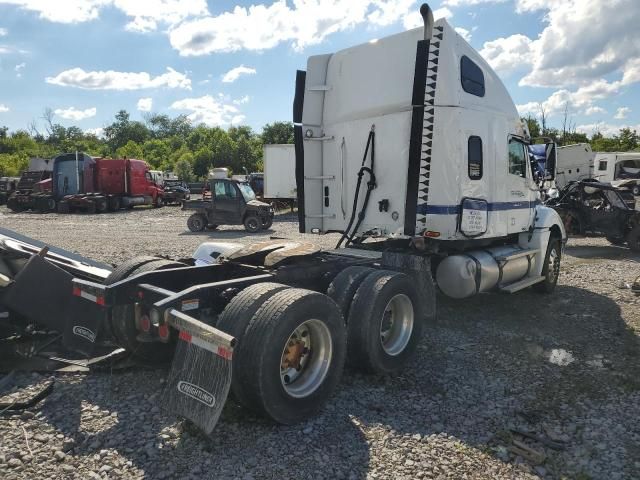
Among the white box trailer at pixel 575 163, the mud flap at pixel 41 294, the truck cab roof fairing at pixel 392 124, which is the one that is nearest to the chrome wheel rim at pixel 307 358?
the mud flap at pixel 41 294

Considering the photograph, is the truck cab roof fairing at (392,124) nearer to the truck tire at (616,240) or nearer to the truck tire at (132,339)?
the truck tire at (132,339)

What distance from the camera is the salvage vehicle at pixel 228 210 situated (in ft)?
62.6

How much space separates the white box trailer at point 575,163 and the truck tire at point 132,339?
47.7 feet

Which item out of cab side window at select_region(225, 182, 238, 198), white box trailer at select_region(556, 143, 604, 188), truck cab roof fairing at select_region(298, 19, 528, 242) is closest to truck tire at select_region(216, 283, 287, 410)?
truck cab roof fairing at select_region(298, 19, 528, 242)

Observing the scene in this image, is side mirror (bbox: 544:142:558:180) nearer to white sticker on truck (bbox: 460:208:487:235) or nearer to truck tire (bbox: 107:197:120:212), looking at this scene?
white sticker on truck (bbox: 460:208:487:235)

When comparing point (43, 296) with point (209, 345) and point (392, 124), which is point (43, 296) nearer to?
point (209, 345)

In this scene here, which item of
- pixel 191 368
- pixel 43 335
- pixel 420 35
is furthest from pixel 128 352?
pixel 420 35

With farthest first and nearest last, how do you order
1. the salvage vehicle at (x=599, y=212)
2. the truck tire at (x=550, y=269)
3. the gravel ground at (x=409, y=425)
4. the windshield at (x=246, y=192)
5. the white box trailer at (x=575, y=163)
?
the windshield at (x=246, y=192)
the white box trailer at (x=575, y=163)
the salvage vehicle at (x=599, y=212)
the truck tire at (x=550, y=269)
the gravel ground at (x=409, y=425)

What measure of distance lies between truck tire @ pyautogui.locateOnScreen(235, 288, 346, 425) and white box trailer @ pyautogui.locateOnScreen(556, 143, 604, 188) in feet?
46.6

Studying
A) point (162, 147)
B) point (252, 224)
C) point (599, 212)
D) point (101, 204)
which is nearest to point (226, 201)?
point (252, 224)

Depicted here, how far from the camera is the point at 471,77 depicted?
650 cm

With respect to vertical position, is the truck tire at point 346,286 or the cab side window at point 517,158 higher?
the cab side window at point 517,158

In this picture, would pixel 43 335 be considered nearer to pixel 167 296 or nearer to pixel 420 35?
pixel 167 296

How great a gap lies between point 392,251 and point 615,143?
61100 mm
